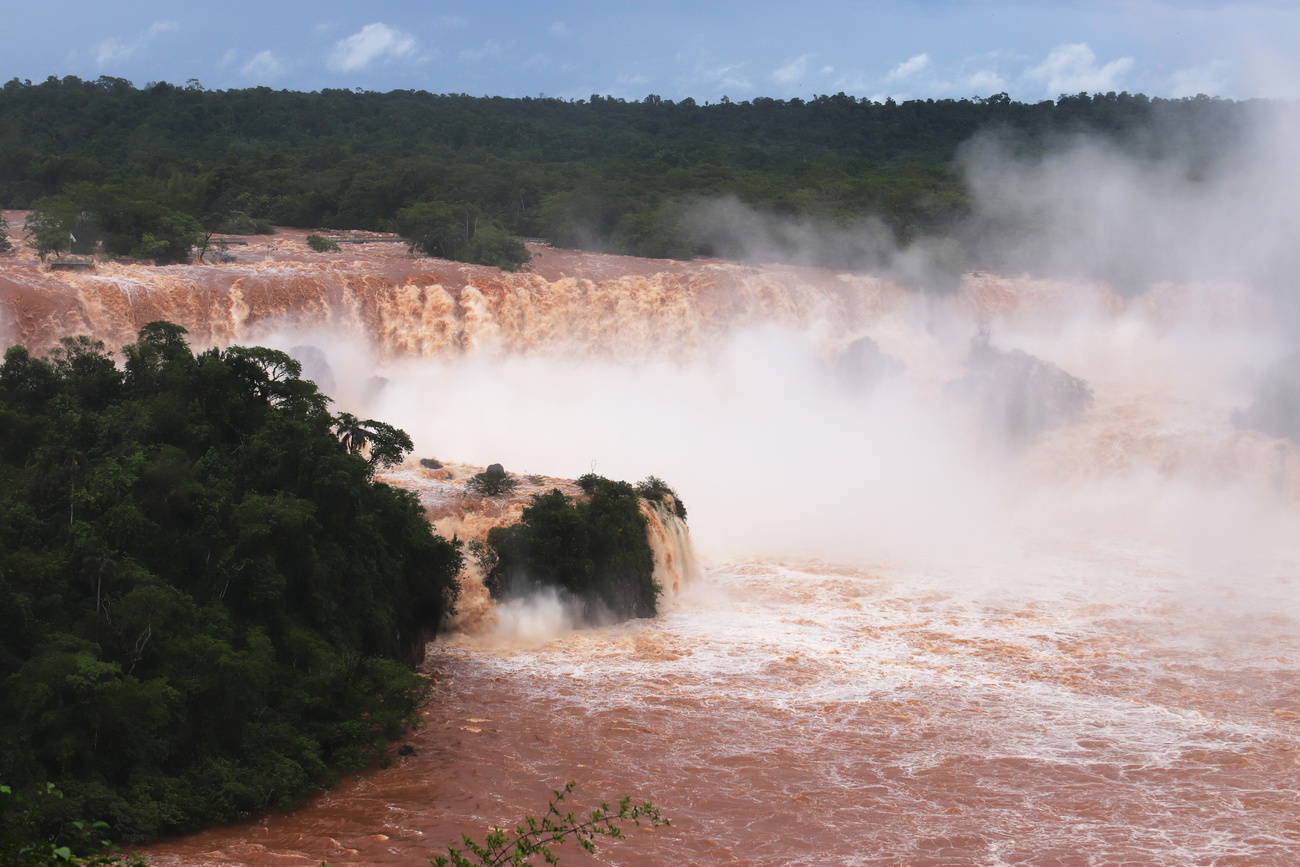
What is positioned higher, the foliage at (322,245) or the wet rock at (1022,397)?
the foliage at (322,245)

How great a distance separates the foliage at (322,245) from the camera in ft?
127

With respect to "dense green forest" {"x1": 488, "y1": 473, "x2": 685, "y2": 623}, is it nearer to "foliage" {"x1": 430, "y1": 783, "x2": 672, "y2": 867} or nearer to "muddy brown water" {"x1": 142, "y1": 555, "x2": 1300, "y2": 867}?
"muddy brown water" {"x1": 142, "y1": 555, "x2": 1300, "y2": 867}

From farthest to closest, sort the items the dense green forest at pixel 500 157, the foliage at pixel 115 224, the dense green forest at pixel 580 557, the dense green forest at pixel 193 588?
the dense green forest at pixel 500 157 → the foliage at pixel 115 224 → the dense green forest at pixel 580 557 → the dense green forest at pixel 193 588

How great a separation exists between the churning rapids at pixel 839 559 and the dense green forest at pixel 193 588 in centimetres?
80

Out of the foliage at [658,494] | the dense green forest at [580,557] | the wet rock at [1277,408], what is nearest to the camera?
the dense green forest at [580,557]

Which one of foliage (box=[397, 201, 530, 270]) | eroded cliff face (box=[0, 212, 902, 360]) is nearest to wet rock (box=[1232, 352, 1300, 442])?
eroded cliff face (box=[0, 212, 902, 360])

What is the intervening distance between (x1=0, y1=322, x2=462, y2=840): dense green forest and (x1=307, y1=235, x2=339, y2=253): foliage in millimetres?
18796

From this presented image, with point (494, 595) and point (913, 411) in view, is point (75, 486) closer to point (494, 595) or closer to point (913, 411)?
point (494, 595)

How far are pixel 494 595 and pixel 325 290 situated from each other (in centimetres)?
1454

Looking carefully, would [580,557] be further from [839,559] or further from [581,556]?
[839,559]

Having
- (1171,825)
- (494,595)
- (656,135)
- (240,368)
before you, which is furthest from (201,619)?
(656,135)

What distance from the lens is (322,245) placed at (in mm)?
38719

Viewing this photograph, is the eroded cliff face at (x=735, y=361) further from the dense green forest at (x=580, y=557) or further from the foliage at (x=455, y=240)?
the dense green forest at (x=580, y=557)

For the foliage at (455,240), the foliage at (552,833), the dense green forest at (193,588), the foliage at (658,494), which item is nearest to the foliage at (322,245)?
the foliage at (455,240)
